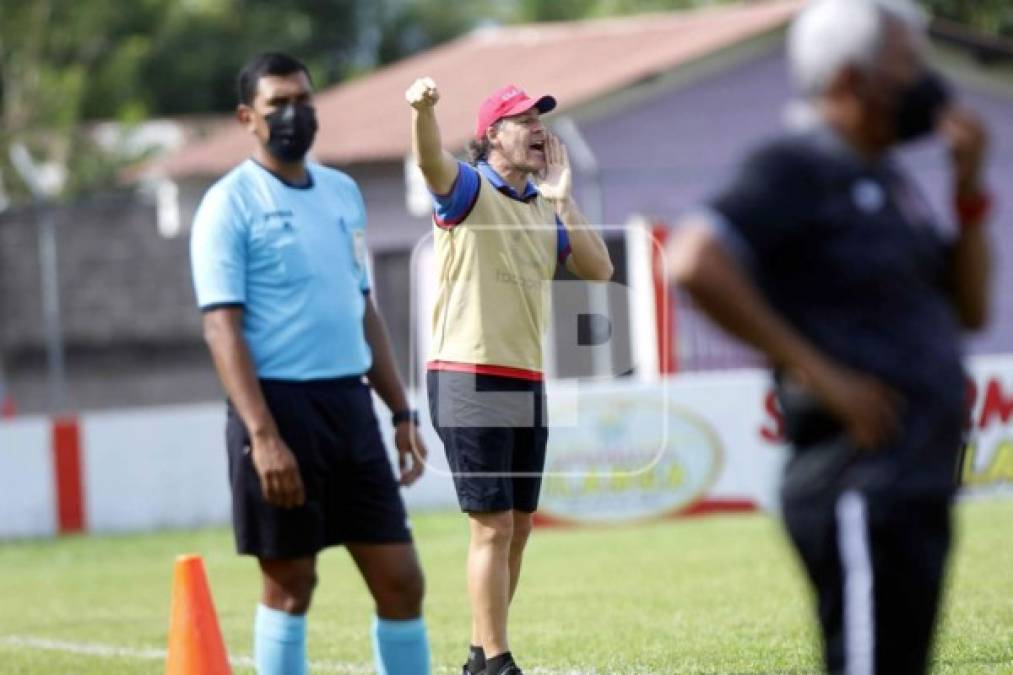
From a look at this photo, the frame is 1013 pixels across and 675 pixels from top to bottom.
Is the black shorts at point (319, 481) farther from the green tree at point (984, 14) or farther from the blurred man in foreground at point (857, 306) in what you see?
the green tree at point (984, 14)

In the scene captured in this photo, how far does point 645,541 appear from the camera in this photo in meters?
14.9

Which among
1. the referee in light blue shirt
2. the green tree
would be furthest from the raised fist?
the green tree

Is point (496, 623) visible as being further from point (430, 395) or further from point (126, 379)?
point (126, 379)

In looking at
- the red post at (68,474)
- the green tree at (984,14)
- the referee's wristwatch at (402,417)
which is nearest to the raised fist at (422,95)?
the referee's wristwatch at (402,417)

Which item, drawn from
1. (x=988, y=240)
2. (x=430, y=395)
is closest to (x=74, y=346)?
(x=430, y=395)

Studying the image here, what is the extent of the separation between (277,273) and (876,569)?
7.98ft

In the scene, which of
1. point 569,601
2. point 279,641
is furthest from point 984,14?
point 279,641

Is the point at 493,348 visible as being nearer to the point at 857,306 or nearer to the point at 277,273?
the point at 277,273

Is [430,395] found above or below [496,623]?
above

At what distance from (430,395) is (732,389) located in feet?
32.6

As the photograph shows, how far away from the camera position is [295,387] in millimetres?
6117

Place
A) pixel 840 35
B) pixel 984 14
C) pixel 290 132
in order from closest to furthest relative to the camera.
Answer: pixel 840 35 < pixel 290 132 < pixel 984 14

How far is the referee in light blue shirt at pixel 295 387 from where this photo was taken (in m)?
6.02

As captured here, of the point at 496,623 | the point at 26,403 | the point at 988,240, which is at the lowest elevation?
the point at 26,403
